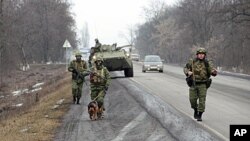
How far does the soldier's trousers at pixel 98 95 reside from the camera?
621 inches

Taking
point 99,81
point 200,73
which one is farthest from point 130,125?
point 200,73

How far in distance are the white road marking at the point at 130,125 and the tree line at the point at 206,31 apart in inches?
1433

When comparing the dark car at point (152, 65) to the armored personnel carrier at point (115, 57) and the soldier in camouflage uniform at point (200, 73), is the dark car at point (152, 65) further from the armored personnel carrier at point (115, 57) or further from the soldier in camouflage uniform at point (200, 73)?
the soldier in camouflage uniform at point (200, 73)

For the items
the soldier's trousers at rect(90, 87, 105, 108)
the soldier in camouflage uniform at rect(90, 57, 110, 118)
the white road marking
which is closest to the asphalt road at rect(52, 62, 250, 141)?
the white road marking

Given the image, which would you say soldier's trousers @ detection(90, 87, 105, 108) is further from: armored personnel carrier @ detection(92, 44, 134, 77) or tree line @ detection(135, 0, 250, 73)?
tree line @ detection(135, 0, 250, 73)

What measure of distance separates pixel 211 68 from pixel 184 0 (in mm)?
75504

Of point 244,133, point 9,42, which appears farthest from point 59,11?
point 244,133

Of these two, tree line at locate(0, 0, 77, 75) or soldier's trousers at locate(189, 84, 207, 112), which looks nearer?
soldier's trousers at locate(189, 84, 207, 112)

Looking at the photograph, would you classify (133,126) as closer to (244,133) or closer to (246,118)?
(246,118)

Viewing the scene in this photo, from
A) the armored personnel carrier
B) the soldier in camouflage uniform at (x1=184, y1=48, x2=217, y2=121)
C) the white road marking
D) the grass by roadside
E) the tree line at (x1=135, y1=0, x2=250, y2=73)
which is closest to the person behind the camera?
the white road marking

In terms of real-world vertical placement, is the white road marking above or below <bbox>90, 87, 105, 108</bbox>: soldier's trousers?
below

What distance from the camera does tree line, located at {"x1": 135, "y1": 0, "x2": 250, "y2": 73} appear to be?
55.9 metres

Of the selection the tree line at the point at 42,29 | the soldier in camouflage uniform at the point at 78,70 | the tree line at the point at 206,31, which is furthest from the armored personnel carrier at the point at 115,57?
the tree line at the point at 42,29

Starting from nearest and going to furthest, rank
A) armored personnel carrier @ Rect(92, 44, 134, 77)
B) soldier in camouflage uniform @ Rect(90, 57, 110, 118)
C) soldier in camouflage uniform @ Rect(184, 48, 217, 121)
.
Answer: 1. soldier in camouflage uniform @ Rect(184, 48, 217, 121)
2. soldier in camouflage uniform @ Rect(90, 57, 110, 118)
3. armored personnel carrier @ Rect(92, 44, 134, 77)
